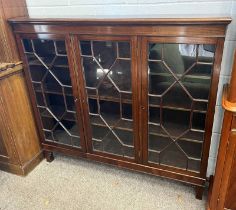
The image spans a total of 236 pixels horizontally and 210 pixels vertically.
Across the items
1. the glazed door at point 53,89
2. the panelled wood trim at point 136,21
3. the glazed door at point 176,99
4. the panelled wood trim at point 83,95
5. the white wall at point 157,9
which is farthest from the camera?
the glazed door at point 53,89

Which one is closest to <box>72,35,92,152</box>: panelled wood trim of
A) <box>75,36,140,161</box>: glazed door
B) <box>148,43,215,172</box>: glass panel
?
<box>75,36,140,161</box>: glazed door

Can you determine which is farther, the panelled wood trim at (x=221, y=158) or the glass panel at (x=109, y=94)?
the glass panel at (x=109, y=94)

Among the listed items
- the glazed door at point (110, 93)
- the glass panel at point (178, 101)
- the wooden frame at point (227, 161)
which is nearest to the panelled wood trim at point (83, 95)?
the glazed door at point (110, 93)

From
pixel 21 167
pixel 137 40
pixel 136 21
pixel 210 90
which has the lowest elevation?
pixel 21 167

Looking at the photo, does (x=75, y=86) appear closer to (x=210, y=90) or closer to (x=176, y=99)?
(x=176, y=99)

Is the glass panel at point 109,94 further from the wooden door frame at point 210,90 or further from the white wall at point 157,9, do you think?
the white wall at point 157,9

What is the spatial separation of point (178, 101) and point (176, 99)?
2 cm

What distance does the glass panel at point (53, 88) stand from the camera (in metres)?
1.75

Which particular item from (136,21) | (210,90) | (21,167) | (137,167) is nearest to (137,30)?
(136,21)

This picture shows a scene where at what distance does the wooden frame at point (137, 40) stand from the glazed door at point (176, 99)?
0.06 ft

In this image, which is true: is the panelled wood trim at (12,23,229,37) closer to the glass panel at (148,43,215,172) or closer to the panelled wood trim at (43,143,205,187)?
the glass panel at (148,43,215,172)

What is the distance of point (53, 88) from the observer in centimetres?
192

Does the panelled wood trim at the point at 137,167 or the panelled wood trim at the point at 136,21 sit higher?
the panelled wood trim at the point at 136,21

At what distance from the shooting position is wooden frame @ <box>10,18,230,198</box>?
4.28 ft
